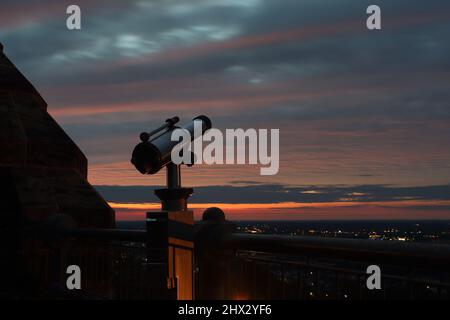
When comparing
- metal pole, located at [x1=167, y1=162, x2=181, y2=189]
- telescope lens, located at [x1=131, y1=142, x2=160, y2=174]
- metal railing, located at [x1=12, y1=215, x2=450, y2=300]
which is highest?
telescope lens, located at [x1=131, y1=142, x2=160, y2=174]

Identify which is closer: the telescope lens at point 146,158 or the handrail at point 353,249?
the handrail at point 353,249

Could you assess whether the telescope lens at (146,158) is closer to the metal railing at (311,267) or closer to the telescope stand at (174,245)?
the telescope stand at (174,245)

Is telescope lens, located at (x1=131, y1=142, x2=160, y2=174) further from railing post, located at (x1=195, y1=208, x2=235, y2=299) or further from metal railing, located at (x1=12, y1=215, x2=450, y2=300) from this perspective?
railing post, located at (x1=195, y1=208, x2=235, y2=299)

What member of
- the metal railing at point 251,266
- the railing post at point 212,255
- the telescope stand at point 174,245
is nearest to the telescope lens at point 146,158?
the telescope stand at point 174,245

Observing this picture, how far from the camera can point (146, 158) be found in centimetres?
501

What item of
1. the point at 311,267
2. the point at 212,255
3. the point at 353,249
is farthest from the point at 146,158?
the point at 353,249

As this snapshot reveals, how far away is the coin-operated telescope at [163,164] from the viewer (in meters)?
4.91

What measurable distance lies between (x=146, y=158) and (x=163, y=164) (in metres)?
0.16

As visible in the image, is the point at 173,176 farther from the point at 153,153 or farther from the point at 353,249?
the point at 353,249

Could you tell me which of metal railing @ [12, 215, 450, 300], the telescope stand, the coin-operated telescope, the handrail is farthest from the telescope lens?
the handrail

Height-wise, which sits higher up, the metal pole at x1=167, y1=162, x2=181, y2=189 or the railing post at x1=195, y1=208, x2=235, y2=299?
the metal pole at x1=167, y1=162, x2=181, y2=189

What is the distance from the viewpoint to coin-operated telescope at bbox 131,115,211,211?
16.1 feet
